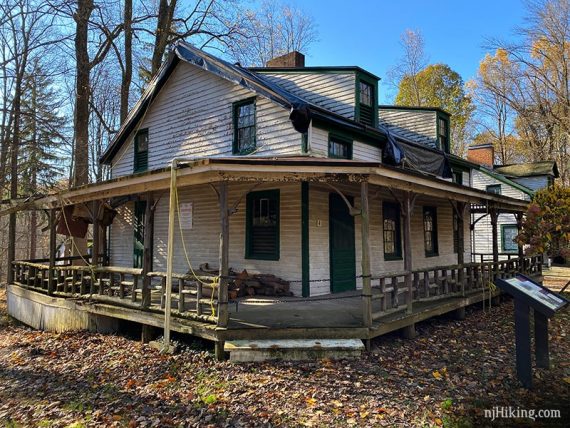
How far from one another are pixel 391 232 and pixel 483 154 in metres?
18.0

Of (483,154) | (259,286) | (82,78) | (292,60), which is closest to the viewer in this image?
(259,286)

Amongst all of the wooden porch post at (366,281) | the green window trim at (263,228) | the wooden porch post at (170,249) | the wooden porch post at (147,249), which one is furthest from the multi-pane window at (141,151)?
the wooden porch post at (366,281)

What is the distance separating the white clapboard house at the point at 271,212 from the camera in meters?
6.28

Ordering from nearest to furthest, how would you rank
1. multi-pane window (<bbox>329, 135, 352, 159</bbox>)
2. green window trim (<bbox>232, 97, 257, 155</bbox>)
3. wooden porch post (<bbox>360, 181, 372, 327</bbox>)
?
1. wooden porch post (<bbox>360, 181, 372, 327</bbox>)
2. multi-pane window (<bbox>329, 135, 352, 159</bbox>)
3. green window trim (<bbox>232, 97, 257, 155</bbox>)

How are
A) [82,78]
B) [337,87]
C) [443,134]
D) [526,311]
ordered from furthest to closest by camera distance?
[443,134] → [82,78] → [337,87] → [526,311]

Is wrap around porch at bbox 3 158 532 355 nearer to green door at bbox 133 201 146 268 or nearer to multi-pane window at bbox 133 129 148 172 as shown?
green door at bbox 133 201 146 268

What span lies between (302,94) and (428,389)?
9.08m

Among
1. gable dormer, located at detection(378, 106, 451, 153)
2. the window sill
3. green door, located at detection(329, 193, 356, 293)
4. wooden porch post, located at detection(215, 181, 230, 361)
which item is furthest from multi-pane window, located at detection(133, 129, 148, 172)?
gable dormer, located at detection(378, 106, 451, 153)

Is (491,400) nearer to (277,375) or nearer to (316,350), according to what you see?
(316,350)

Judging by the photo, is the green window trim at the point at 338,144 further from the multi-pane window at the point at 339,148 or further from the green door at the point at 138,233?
the green door at the point at 138,233

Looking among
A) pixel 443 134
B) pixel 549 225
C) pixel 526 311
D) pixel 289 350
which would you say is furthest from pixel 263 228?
pixel 443 134

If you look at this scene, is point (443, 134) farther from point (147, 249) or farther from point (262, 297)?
point (147, 249)

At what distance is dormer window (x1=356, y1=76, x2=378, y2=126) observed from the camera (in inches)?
441

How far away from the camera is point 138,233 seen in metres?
12.9
